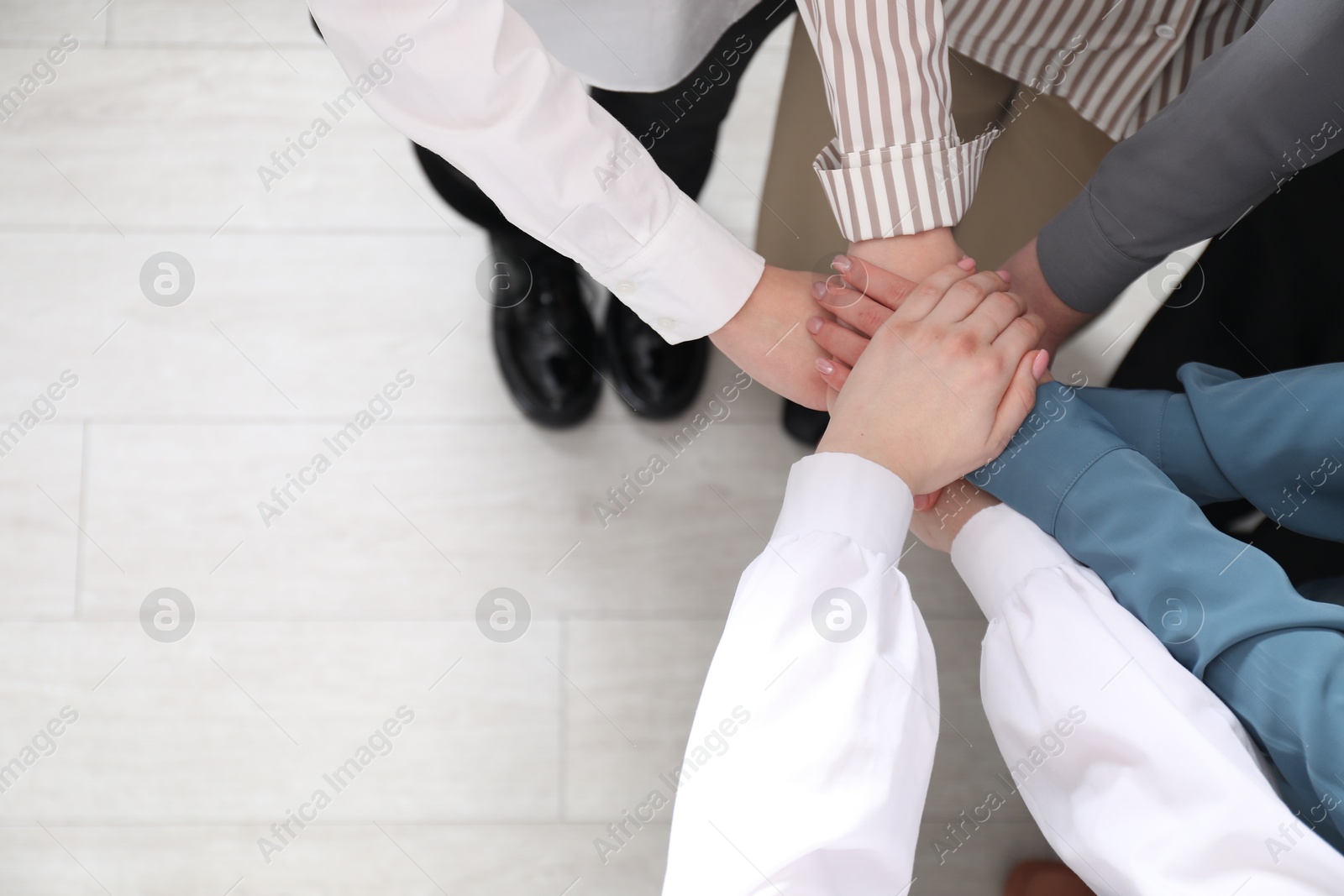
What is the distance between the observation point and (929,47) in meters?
0.76

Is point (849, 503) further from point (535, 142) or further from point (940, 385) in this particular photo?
point (535, 142)

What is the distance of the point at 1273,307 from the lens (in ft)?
2.76

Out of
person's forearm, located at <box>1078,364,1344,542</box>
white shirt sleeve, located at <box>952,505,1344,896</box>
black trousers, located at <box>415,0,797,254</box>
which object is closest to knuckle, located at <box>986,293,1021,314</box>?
person's forearm, located at <box>1078,364,1344,542</box>

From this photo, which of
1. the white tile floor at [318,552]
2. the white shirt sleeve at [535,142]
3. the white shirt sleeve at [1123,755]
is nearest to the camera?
the white shirt sleeve at [1123,755]

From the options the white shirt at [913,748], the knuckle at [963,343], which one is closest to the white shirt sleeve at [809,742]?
the white shirt at [913,748]

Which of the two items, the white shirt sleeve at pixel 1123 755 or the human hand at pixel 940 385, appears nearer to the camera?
the white shirt sleeve at pixel 1123 755

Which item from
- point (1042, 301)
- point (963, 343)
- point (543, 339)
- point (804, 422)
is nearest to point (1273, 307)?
point (1042, 301)

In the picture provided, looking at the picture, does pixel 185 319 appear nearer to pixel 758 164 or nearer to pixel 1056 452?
pixel 758 164

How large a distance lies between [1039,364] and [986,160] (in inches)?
15.7

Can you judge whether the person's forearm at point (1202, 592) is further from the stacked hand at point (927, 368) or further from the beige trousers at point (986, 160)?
the beige trousers at point (986, 160)

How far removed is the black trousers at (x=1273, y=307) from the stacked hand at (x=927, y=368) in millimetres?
197

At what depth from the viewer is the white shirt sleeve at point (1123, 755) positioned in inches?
19.4

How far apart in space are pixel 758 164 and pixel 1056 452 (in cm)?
85

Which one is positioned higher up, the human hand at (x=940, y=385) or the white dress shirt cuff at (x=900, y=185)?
the white dress shirt cuff at (x=900, y=185)
